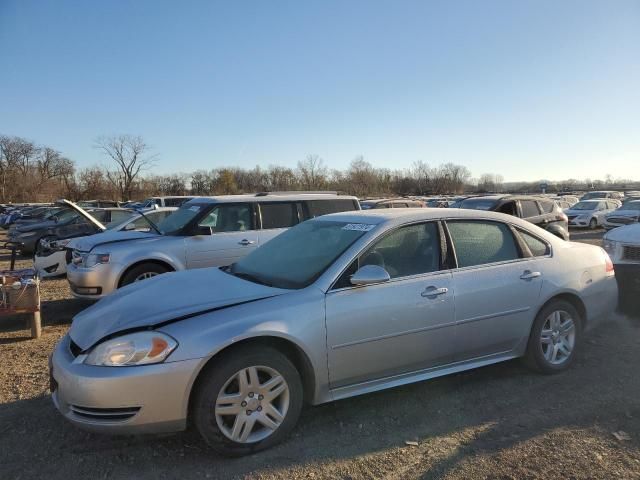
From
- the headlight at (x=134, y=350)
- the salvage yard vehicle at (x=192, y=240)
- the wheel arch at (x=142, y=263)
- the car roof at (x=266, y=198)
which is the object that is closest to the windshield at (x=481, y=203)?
the car roof at (x=266, y=198)

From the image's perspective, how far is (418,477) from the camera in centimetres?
→ 298

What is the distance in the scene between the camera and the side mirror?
351 centimetres

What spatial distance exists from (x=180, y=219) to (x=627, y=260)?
253 inches

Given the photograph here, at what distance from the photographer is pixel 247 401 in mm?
3199

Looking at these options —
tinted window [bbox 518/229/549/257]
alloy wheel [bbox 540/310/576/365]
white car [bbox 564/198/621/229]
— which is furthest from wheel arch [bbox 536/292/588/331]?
white car [bbox 564/198/621/229]

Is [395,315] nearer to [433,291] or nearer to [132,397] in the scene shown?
[433,291]

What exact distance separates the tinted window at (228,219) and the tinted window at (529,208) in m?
8.49

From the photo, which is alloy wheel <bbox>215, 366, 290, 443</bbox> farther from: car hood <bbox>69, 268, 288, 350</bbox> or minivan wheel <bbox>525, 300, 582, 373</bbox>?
minivan wheel <bbox>525, 300, 582, 373</bbox>

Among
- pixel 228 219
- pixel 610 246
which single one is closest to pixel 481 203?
pixel 610 246

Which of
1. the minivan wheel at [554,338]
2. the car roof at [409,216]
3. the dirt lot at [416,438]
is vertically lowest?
the dirt lot at [416,438]

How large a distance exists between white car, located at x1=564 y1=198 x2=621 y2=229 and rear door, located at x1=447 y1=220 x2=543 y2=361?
73.3ft

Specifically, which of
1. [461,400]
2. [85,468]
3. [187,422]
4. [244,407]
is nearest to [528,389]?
[461,400]

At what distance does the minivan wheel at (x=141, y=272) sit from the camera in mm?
6906

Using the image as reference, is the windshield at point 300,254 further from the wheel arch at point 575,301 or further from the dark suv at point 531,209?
the dark suv at point 531,209
